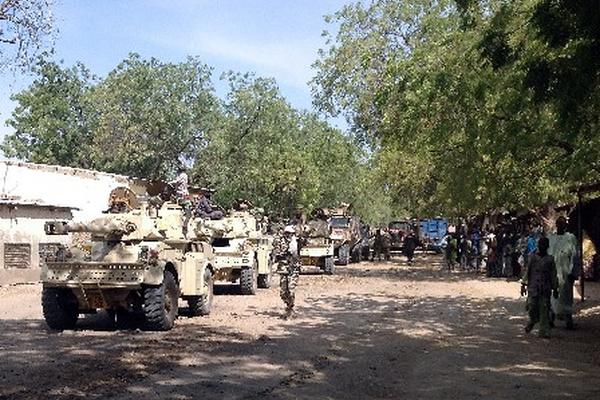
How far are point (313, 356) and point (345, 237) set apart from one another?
25.7 metres

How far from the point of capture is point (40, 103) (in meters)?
53.3

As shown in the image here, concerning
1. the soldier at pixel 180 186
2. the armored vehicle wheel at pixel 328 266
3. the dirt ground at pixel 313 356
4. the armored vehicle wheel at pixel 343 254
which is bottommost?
the dirt ground at pixel 313 356

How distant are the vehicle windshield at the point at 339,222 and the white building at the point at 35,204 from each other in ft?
32.7

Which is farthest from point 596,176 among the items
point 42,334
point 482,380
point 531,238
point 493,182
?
point 42,334

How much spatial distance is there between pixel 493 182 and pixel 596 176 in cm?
522

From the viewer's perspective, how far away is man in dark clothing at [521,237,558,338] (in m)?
12.3

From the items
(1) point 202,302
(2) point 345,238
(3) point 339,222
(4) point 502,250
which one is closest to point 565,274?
(1) point 202,302

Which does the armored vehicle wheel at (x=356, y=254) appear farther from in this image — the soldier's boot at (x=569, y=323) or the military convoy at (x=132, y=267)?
the soldier's boot at (x=569, y=323)

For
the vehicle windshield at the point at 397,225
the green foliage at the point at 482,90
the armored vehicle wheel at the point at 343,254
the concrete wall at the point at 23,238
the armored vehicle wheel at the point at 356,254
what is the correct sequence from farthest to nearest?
1. the vehicle windshield at the point at 397,225
2. the armored vehicle wheel at the point at 356,254
3. the armored vehicle wheel at the point at 343,254
4. the concrete wall at the point at 23,238
5. the green foliage at the point at 482,90

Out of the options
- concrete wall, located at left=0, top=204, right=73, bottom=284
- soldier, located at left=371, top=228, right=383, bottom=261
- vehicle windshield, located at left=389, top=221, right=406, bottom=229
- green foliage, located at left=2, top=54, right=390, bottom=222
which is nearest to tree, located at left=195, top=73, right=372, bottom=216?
green foliage, located at left=2, top=54, right=390, bottom=222

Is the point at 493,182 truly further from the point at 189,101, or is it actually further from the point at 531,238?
the point at 189,101

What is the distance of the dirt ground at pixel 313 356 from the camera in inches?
336

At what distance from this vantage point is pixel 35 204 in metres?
25.4

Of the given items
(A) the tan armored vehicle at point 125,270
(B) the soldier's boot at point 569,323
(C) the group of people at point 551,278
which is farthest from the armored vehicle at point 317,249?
(B) the soldier's boot at point 569,323
